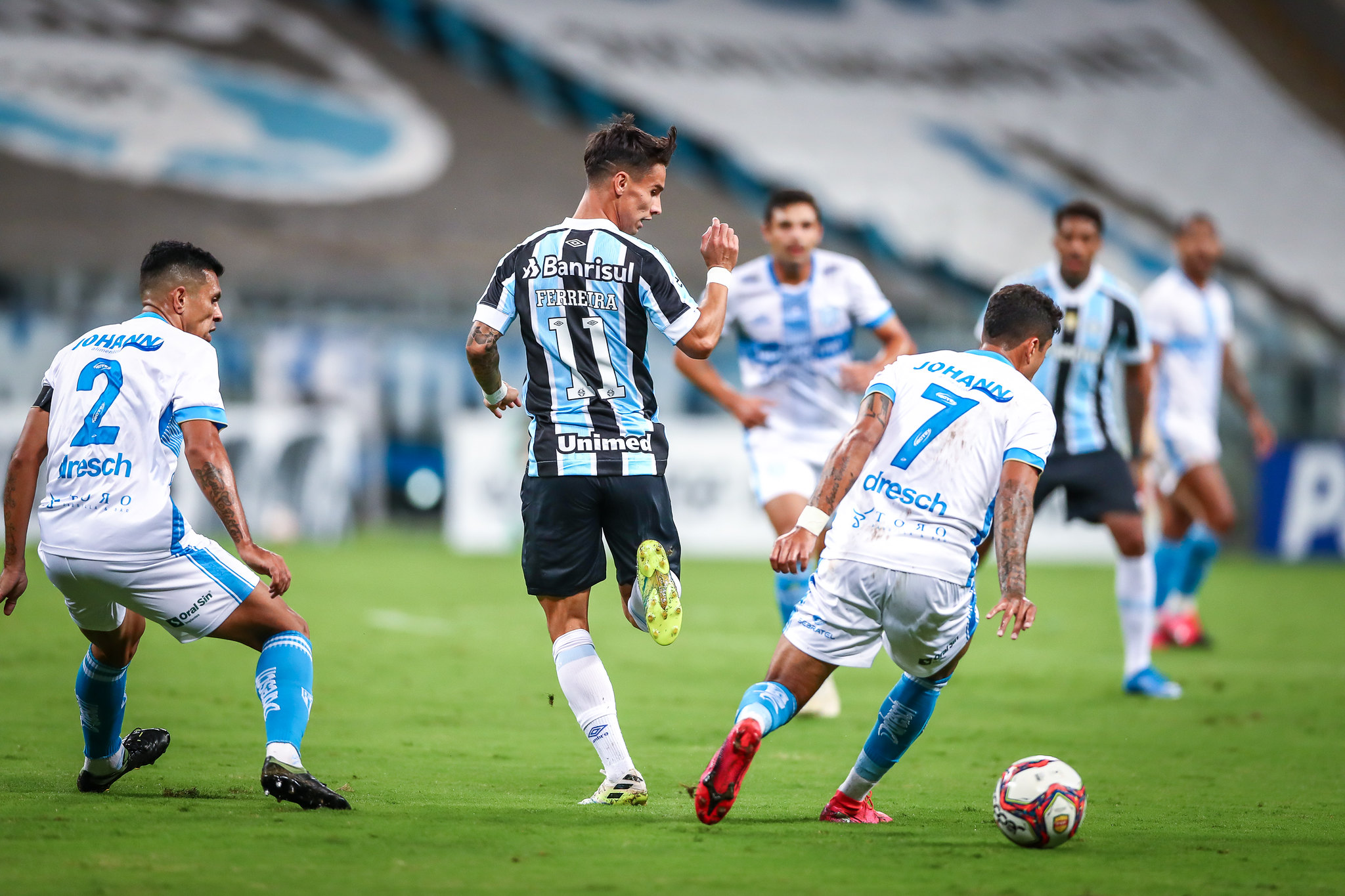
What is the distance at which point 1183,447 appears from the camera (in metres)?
10.9

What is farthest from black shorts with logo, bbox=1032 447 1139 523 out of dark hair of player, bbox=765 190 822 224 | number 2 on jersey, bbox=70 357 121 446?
number 2 on jersey, bbox=70 357 121 446

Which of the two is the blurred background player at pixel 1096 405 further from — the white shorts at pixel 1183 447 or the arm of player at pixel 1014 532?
the arm of player at pixel 1014 532

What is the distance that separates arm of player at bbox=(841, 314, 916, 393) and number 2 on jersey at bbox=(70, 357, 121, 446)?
3.94 metres


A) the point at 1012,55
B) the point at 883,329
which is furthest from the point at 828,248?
the point at 883,329

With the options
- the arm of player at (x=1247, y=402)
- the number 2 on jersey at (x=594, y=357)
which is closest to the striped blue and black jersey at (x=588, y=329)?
the number 2 on jersey at (x=594, y=357)

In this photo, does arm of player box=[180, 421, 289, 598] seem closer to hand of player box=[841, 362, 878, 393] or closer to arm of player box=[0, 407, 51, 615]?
arm of player box=[0, 407, 51, 615]

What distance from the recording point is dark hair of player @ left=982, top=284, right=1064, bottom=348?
5.23 metres

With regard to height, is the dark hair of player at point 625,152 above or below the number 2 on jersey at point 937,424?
above

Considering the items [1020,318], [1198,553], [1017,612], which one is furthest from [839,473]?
[1198,553]

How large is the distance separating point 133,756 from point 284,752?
856 millimetres

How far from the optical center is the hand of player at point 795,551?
4.77 metres

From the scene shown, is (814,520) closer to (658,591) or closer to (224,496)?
(658,591)

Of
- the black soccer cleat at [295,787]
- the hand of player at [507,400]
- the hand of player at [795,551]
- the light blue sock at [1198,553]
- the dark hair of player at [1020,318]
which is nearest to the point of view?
the hand of player at [795,551]

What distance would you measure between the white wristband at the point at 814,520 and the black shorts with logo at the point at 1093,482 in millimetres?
3855
